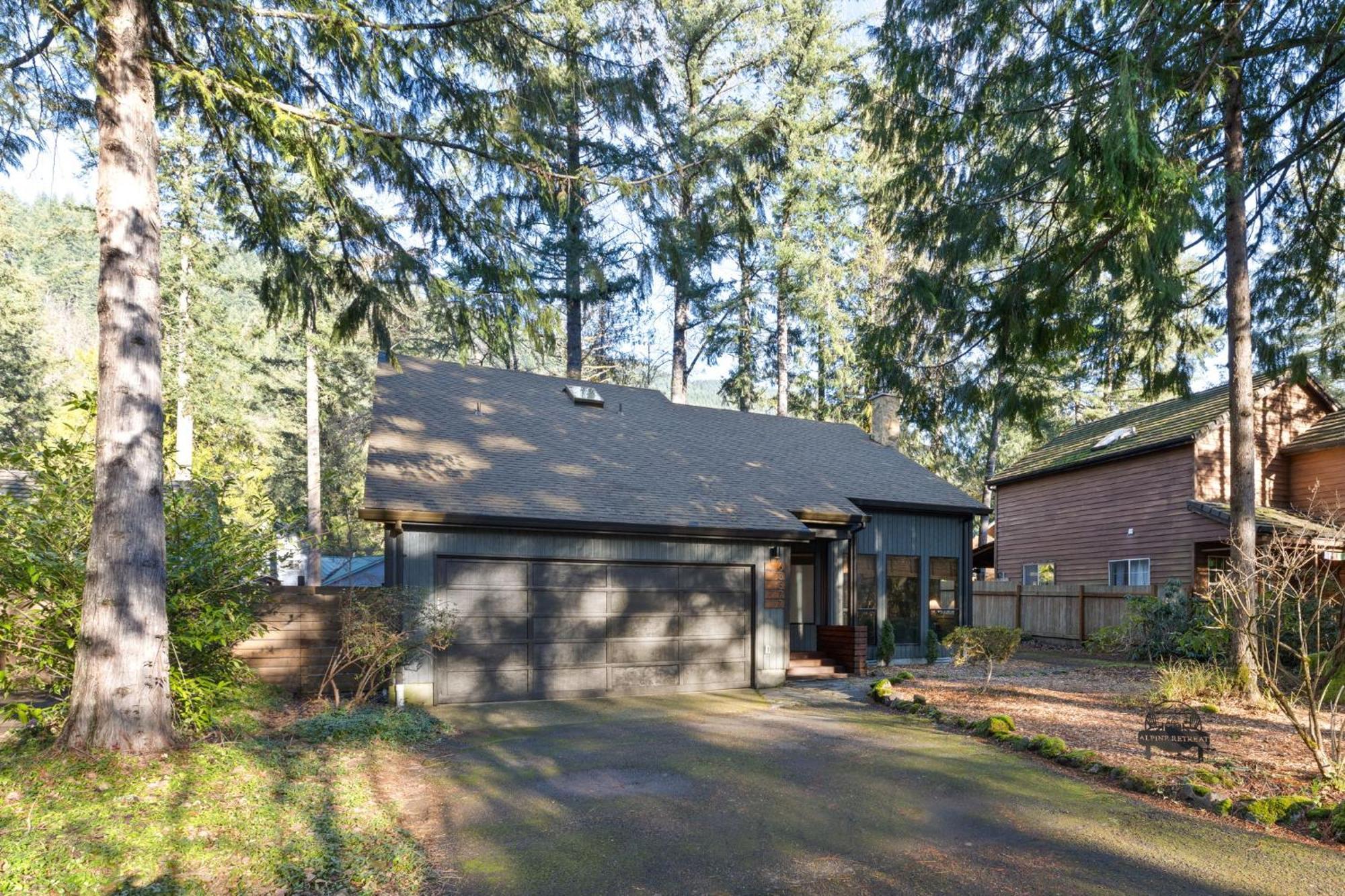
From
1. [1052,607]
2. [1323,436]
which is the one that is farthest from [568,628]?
[1323,436]

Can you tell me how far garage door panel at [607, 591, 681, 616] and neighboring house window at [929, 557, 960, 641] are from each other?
7.10 metres

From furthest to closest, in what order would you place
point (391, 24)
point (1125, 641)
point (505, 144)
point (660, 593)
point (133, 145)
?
point (1125, 641) → point (660, 593) → point (505, 144) → point (391, 24) → point (133, 145)

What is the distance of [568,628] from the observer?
11453 millimetres

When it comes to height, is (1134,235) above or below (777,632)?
above

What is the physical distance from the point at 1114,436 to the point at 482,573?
723 inches

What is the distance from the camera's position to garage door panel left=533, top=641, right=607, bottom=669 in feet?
36.9

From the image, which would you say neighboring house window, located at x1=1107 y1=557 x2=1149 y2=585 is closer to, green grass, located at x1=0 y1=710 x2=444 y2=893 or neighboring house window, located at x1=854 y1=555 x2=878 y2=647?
neighboring house window, located at x1=854 y1=555 x2=878 y2=647

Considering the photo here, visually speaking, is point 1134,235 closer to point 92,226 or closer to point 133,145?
point 133,145

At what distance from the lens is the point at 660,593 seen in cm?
1221

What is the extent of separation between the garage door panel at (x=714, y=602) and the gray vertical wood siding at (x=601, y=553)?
25 cm

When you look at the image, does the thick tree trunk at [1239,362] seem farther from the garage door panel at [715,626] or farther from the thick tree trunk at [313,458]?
the thick tree trunk at [313,458]

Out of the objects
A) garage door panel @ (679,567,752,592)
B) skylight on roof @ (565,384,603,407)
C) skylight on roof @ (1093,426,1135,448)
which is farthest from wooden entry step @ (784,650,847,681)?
skylight on roof @ (1093,426,1135,448)

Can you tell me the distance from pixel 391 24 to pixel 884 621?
13038mm

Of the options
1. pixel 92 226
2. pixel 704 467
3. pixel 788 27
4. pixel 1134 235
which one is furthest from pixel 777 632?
pixel 92 226
